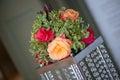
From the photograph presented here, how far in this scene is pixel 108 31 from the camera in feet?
4.30

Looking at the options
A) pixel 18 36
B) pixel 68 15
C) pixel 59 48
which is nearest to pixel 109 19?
pixel 68 15

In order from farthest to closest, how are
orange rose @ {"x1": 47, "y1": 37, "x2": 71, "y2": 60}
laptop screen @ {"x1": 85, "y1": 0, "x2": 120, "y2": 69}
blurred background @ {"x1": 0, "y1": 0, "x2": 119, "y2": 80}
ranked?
blurred background @ {"x1": 0, "y1": 0, "x2": 119, "y2": 80} → laptop screen @ {"x1": 85, "y1": 0, "x2": 120, "y2": 69} → orange rose @ {"x1": 47, "y1": 37, "x2": 71, "y2": 60}

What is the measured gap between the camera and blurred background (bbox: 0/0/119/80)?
85.8 inches

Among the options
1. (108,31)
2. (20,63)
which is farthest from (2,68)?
(108,31)

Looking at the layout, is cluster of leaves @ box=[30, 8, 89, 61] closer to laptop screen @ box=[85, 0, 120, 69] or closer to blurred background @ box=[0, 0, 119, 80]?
laptop screen @ box=[85, 0, 120, 69]

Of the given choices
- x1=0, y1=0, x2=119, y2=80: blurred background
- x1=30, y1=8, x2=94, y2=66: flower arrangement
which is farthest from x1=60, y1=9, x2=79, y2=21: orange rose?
x1=0, y1=0, x2=119, y2=80: blurred background

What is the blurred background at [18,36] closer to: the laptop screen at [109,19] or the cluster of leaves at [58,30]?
the laptop screen at [109,19]

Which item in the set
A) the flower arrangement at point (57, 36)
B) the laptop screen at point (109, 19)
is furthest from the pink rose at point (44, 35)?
the laptop screen at point (109, 19)

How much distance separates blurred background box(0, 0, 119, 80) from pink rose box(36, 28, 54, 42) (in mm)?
1304

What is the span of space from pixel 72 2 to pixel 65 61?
0.72 m

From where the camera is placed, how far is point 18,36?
2258mm

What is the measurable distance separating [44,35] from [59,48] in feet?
0.25

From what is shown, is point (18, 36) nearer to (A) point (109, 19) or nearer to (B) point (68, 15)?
(A) point (109, 19)

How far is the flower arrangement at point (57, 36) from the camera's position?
2.60 ft
